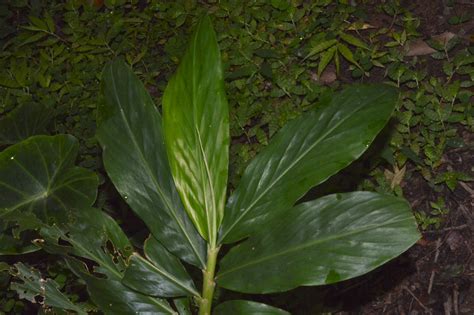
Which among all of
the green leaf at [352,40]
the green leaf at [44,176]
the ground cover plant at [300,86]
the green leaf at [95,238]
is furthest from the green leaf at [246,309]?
the green leaf at [352,40]

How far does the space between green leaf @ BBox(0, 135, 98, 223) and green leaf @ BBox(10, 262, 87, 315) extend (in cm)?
33


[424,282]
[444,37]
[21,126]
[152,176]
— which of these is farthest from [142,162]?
[444,37]

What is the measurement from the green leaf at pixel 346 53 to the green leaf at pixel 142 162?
1.40 metres

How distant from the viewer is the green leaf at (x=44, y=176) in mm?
2547

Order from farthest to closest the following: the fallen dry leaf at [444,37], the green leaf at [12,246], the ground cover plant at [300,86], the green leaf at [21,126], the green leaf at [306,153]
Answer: the fallen dry leaf at [444,37] → the green leaf at [21,126] → the ground cover plant at [300,86] → the green leaf at [12,246] → the green leaf at [306,153]

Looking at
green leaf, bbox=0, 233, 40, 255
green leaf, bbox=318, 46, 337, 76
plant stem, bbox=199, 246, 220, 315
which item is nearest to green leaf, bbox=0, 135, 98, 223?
green leaf, bbox=0, 233, 40, 255

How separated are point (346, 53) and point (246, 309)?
170cm

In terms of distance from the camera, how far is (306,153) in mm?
2100

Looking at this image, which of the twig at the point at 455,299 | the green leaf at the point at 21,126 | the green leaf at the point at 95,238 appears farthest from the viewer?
the green leaf at the point at 21,126

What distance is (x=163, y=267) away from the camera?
212cm

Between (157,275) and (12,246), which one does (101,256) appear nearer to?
(157,275)

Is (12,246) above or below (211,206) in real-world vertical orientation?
below

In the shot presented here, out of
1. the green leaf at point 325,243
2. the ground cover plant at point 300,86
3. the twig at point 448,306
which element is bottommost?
the twig at point 448,306

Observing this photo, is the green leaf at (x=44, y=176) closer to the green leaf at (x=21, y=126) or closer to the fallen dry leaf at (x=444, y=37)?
the green leaf at (x=21, y=126)
